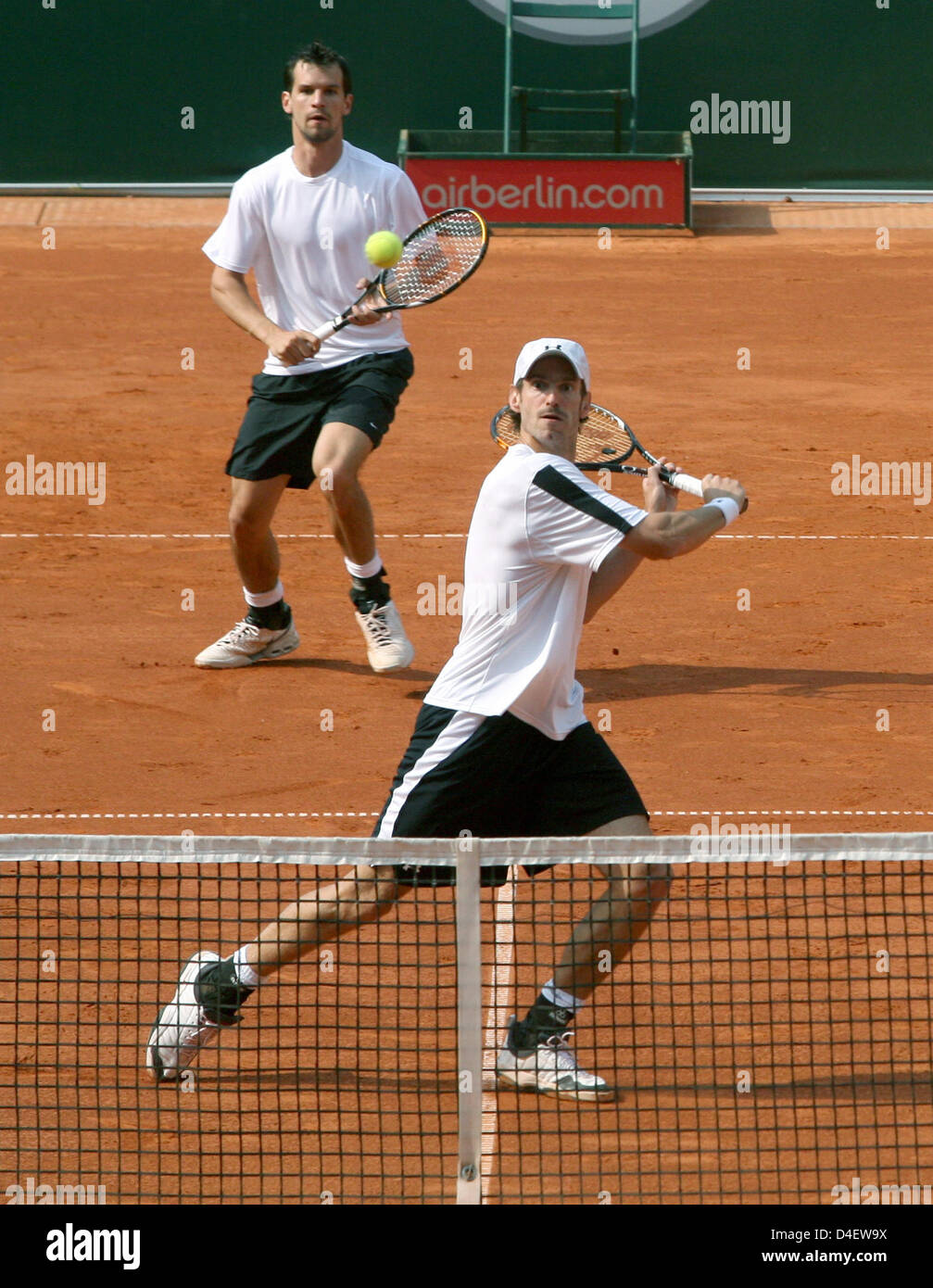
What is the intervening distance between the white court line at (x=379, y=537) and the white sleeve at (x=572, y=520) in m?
5.25

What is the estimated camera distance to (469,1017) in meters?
3.95

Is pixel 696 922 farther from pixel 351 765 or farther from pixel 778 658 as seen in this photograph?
pixel 778 658

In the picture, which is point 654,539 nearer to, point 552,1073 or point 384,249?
point 552,1073

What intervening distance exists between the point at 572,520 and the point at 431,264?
321 cm

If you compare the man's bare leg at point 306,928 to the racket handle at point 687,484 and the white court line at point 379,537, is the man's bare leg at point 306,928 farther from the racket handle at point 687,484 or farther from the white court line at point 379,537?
the white court line at point 379,537

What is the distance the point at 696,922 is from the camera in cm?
536

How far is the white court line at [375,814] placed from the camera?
20.3 ft

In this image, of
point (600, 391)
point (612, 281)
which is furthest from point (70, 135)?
point (600, 391)
